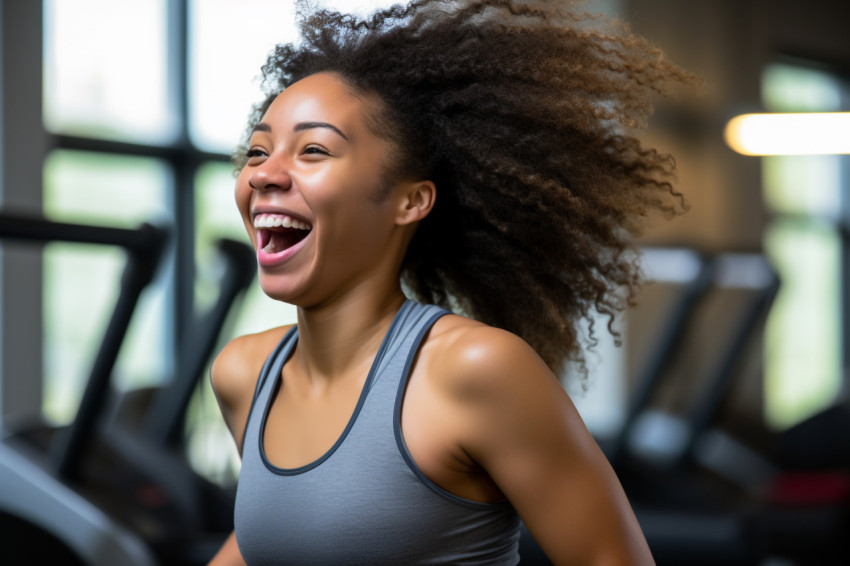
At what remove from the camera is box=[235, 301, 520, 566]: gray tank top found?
0.89 metres

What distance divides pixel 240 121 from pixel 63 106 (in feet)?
2.98

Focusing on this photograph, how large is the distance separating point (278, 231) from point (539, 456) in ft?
1.19

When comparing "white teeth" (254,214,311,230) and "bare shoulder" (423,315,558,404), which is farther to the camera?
"white teeth" (254,214,311,230)

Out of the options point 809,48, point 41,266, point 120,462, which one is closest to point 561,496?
point 120,462

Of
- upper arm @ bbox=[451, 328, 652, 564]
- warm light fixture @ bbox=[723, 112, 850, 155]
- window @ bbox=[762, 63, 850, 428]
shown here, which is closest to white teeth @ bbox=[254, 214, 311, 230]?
upper arm @ bbox=[451, 328, 652, 564]

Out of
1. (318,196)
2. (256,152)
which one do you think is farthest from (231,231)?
(318,196)

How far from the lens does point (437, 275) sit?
116 centimetres

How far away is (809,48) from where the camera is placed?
6363 millimetres

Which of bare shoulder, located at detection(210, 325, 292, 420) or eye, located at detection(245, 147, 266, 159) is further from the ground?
eye, located at detection(245, 147, 266, 159)

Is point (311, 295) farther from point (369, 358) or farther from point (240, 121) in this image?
point (240, 121)

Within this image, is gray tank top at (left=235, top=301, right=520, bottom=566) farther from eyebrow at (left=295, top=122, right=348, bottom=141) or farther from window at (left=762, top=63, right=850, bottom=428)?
window at (left=762, top=63, right=850, bottom=428)

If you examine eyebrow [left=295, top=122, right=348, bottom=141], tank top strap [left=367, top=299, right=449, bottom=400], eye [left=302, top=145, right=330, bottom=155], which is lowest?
tank top strap [left=367, top=299, right=449, bottom=400]

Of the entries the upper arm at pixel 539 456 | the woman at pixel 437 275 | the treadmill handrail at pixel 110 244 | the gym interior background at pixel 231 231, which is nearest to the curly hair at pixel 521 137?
the woman at pixel 437 275

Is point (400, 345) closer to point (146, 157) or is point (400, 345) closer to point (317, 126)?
point (317, 126)
